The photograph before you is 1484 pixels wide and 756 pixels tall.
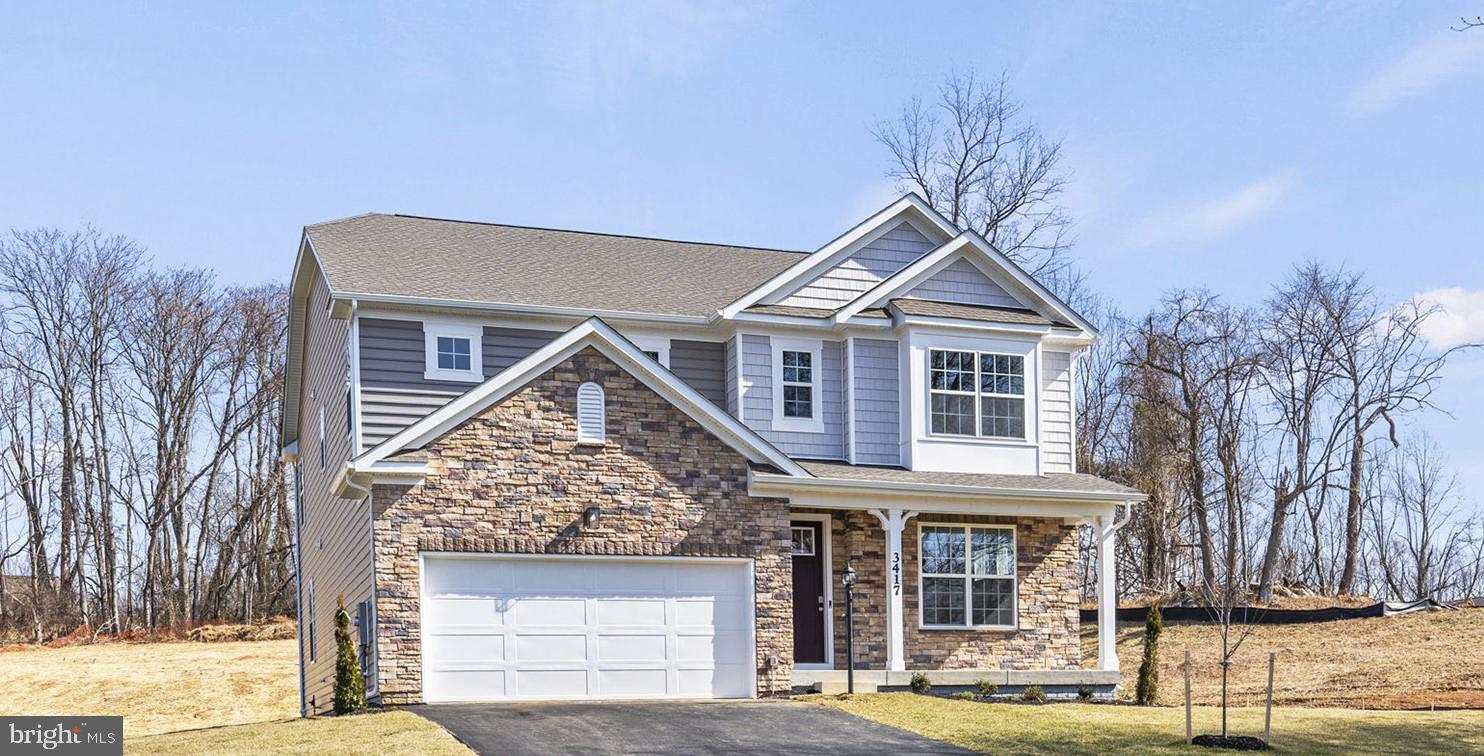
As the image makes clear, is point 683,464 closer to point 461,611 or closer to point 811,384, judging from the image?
point 461,611

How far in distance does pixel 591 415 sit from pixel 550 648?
9.50 feet

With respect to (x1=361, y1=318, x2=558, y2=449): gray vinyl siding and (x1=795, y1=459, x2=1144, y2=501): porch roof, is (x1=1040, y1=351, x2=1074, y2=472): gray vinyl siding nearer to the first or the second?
(x1=795, y1=459, x2=1144, y2=501): porch roof

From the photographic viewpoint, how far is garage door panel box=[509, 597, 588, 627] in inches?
734

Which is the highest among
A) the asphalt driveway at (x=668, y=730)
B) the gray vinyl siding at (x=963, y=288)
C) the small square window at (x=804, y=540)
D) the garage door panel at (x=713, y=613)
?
the gray vinyl siding at (x=963, y=288)

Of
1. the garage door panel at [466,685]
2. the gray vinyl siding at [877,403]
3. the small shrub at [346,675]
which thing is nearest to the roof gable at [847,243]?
the gray vinyl siding at [877,403]

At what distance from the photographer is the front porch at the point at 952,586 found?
21609 millimetres

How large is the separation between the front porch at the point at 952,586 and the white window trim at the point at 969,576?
0.6 inches

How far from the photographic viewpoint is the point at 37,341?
43812 millimetres

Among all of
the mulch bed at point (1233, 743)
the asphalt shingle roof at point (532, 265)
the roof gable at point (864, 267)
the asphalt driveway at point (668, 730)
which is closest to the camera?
the asphalt driveway at point (668, 730)

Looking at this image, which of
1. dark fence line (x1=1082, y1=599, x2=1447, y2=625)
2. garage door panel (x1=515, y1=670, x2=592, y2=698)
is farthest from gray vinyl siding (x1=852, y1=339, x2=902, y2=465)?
dark fence line (x1=1082, y1=599, x2=1447, y2=625)

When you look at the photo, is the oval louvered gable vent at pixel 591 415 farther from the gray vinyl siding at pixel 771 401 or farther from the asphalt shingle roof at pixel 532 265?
the gray vinyl siding at pixel 771 401

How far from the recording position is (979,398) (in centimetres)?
2295

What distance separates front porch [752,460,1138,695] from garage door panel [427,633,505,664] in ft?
16.2

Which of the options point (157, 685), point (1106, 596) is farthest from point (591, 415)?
point (157, 685)
